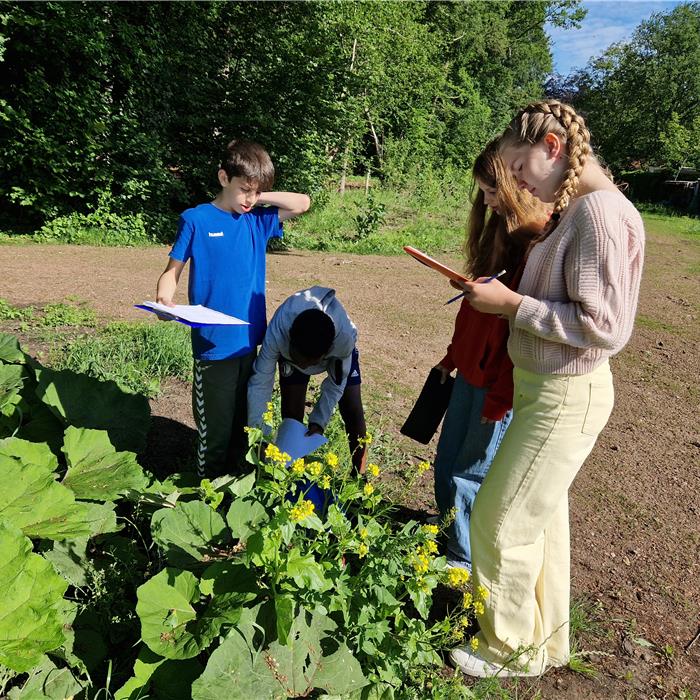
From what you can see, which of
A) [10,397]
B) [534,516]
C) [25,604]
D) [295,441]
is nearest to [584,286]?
[534,516]

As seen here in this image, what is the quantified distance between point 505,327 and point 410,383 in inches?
109

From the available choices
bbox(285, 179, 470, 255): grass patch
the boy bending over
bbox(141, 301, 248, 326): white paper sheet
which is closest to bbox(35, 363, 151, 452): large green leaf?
the boy bending over

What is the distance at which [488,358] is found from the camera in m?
2.32

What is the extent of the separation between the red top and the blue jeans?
95 mm

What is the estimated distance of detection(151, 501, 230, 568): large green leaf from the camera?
6.56ft

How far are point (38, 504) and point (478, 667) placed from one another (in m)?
1.60

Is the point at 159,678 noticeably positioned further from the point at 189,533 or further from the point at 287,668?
the point at 189,533

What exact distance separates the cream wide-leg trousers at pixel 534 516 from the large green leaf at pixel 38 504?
4.33ft

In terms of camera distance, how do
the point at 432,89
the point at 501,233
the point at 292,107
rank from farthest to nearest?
the point at 432,89, the point at 292,107, the point at 501,233

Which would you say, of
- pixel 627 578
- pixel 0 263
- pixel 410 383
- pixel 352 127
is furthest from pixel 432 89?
pixel 627 578

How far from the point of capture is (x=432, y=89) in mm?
19766

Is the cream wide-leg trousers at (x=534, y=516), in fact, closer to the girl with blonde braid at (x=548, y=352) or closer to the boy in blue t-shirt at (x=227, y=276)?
the girl with blonde braid at (x=548, y=352)

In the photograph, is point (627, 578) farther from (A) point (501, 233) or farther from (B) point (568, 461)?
(A) point (501, 233)

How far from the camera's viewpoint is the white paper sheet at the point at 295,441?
2.32 metres
